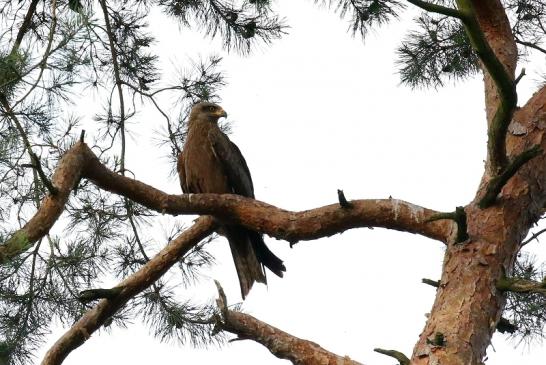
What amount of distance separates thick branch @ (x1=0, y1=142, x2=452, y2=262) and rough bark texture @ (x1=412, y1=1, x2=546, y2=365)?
0.25m

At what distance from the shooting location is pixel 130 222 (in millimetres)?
5375

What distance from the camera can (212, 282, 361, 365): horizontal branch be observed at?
3.76 meters

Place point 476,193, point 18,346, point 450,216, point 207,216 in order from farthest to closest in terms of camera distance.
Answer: point 18,346, point 207,216, point 476,193, point 450,216

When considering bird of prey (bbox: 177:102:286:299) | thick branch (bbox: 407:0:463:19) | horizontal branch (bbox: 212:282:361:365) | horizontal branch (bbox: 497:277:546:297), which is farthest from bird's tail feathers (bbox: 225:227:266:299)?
thick branch (bbox: 407:0:463:19)

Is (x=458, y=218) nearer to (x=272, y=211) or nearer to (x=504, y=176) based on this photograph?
(x=504, y=176)

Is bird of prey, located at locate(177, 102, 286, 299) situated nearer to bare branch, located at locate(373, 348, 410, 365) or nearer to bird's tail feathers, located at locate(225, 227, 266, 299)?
bird's tail feathers, located at locate(225, 227, 266, 299)

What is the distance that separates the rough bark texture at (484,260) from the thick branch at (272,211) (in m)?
0.25

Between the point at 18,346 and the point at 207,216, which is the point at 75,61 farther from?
the point at 18,346

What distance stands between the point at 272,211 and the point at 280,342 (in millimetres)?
783

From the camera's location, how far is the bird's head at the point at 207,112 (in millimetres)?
6027

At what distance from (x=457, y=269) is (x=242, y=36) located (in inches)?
108

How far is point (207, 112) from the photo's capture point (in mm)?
6211

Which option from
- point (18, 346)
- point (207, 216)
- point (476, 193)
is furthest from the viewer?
point (18, 346)

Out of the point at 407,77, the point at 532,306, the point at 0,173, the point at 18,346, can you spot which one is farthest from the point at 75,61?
the point at 532,306
